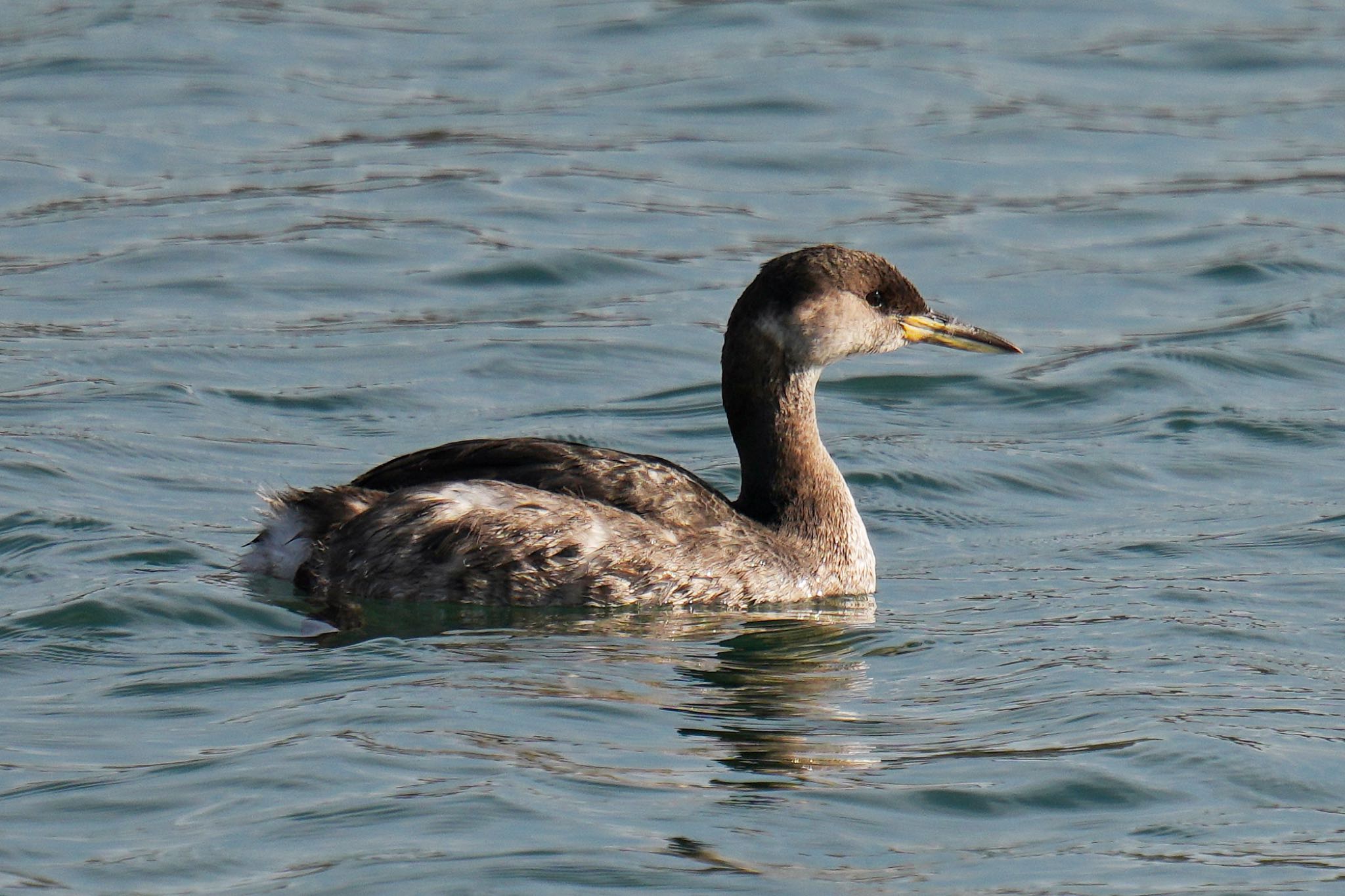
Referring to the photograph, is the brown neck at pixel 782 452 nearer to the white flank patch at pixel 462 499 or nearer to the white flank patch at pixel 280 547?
the white flank patch at pixel 462 499

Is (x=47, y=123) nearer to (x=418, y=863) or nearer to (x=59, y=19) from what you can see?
(x=59, y=19)

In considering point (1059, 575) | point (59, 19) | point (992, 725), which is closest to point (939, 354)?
point (1059, 575)

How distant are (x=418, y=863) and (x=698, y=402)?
6163mm

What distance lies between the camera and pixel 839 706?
7375mm

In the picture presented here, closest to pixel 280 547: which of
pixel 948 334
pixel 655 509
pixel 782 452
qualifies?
pixel 655 509

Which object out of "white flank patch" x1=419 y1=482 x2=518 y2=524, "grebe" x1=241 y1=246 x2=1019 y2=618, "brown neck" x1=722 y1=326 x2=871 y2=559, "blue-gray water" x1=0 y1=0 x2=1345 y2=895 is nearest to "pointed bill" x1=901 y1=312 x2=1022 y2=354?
"grebe" x1=241 y1=246 x2=1019 y2=618

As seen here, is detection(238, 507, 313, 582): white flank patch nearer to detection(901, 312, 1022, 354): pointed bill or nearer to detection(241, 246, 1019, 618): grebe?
detection(241, 246, 1019, 618): grebe

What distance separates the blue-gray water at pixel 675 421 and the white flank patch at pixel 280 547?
147 millimetres

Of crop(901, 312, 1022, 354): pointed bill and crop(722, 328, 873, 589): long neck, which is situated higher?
crop(901, 312, 1022, 354): pointed bill

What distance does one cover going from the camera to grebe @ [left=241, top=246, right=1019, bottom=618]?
8.29 m

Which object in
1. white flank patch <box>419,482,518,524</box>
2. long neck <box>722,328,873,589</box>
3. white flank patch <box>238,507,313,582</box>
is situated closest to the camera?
white flank patch <box>419,482,518,524</box>

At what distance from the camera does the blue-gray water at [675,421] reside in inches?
248

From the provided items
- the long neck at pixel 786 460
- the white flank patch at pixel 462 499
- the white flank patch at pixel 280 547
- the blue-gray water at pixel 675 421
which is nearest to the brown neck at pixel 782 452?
the long neck at pixel 786 460

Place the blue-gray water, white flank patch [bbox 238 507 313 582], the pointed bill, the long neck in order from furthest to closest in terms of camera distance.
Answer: the pointed bill < the long neck < white flank patch [bbox 238 507 313 582] < the blue-gray water
